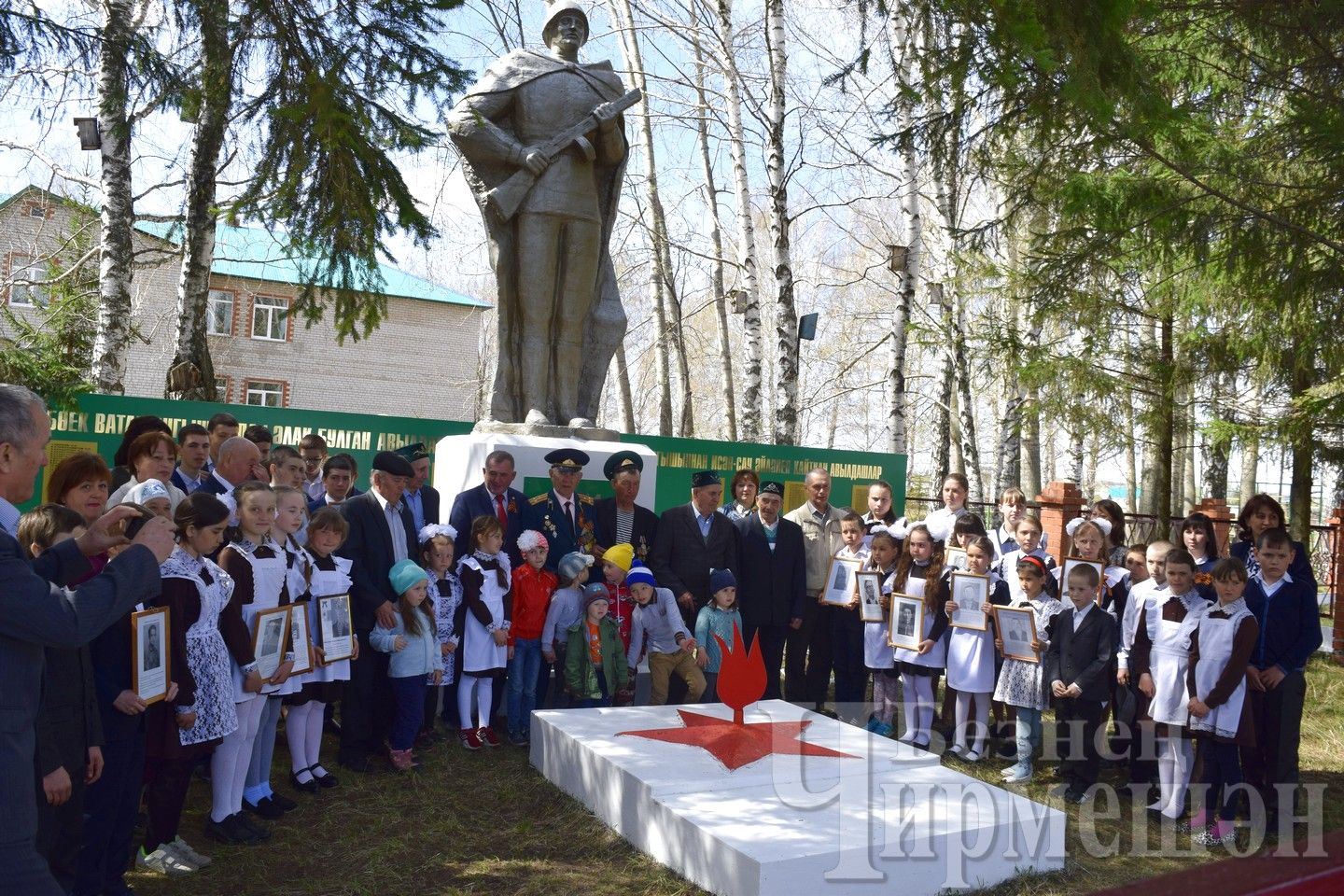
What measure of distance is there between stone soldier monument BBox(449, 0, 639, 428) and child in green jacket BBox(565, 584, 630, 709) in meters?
1.60

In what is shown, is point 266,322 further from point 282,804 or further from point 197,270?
point 282,804

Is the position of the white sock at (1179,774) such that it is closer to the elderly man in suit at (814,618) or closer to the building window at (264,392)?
the elderly man in suit at (814,618)

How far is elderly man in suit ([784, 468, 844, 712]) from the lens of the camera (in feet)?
24.8

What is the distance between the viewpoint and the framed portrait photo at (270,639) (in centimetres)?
454

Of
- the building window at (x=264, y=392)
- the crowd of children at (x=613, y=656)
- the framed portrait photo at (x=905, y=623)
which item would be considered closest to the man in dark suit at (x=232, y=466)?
the crowd of children at (x=613, y=656)

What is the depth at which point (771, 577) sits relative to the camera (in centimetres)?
719

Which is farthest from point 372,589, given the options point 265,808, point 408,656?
point 265,808

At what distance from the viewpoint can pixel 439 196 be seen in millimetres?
17797

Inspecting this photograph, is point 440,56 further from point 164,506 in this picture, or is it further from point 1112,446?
point 1112,446

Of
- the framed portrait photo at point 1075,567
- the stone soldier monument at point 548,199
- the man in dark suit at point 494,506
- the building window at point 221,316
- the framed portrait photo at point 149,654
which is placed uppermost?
the building window at point 221,316

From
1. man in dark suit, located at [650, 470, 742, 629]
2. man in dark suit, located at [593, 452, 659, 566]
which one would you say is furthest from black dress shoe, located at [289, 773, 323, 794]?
man in dark suit, located at [650, 470, 742, 629]

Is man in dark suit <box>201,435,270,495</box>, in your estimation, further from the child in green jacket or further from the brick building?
the brick building

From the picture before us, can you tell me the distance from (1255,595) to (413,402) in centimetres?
2937

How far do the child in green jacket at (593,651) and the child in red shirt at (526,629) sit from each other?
0.21 meters
